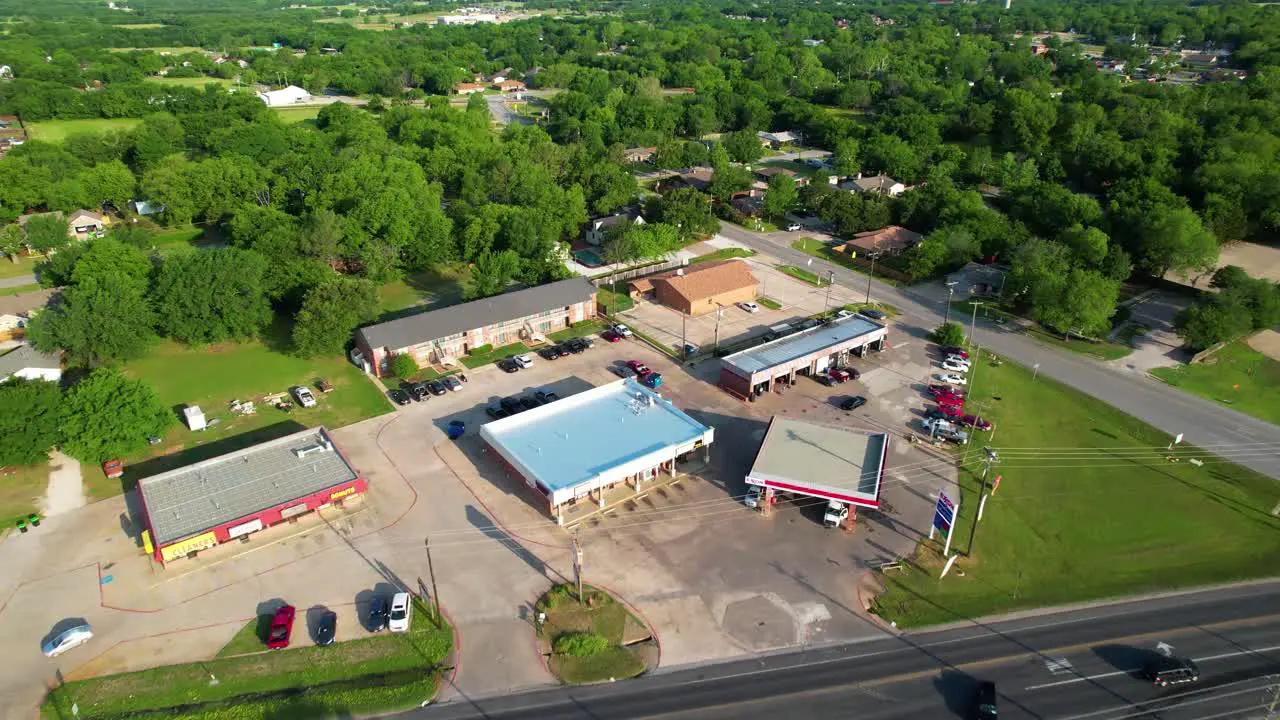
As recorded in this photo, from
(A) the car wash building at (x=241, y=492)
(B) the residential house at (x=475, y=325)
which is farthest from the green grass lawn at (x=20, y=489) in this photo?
(B) the residential house at (x=475, y=325)

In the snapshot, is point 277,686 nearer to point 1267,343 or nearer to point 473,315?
point 473,315

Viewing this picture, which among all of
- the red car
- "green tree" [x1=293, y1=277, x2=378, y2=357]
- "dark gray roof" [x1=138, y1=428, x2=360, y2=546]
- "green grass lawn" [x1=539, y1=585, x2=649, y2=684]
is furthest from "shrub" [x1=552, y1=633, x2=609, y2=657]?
"green tree" [x1=293, y1=277, x2=378, y2=357]

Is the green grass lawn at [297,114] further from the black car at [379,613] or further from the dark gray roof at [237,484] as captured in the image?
the black car at [379,613]

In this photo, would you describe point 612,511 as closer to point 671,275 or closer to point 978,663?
point 978,663

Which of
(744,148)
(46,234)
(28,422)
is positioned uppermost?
(744,148)

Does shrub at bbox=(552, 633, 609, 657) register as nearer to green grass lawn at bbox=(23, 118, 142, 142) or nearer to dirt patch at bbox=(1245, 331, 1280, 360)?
dirt patch at bbox=(1245, 331, 1280, 360)

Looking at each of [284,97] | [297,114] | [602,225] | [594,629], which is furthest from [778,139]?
[594,629]

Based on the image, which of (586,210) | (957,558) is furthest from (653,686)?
(586,210)
